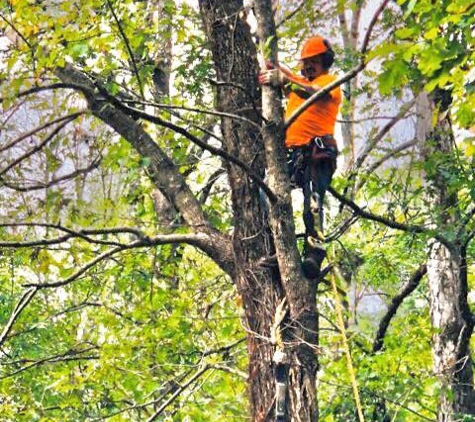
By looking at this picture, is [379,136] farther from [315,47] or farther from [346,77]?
[346,77]

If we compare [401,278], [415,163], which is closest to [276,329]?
[415,163]

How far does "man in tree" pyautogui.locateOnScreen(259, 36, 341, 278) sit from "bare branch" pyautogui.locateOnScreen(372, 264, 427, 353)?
11.1 feet

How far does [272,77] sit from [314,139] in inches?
23.9

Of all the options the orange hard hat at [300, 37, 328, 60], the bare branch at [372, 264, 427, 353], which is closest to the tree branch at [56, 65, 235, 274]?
the orange hard hat at [300, 37, 328, 60]

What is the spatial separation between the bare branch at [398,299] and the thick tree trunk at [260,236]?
377 centimetres

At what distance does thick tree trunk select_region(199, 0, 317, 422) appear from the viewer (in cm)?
506

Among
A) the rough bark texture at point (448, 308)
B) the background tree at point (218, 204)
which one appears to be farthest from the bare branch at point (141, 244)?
the rough bark texture at point (448, 308)

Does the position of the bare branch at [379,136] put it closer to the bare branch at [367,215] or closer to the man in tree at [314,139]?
the bare branch at [367,215]

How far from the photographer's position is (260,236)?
5.33 meters

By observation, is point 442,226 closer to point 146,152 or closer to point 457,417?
point 457,417

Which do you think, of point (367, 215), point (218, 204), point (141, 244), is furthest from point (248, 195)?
point (218, 204)

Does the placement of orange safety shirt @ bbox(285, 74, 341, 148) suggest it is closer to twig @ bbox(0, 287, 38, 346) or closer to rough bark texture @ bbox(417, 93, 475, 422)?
twig @ bbox(0, 287, 38, 346)

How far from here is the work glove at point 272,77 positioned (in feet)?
17.0

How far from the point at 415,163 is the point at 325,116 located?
1.64 m
